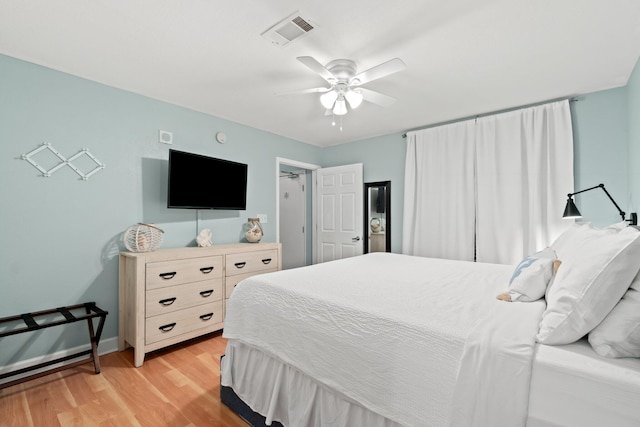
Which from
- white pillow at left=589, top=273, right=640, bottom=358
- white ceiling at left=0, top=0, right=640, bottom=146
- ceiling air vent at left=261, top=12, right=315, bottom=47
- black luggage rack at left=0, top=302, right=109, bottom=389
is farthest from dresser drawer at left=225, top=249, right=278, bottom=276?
white pillow at left=589, top=273, right=640, bottom=358

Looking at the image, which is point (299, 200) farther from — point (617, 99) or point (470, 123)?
point (617, 99)

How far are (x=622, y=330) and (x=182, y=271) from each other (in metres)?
2.87

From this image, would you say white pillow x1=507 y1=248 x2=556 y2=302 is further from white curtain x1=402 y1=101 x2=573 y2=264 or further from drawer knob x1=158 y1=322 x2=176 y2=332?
drawer knob x1=158 y1=322 x2=176 y2=332

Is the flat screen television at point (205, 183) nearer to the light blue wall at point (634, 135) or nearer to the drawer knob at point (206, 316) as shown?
the drawer knob at point (206, 316)

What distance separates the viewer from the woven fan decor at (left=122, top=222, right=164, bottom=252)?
2619mm

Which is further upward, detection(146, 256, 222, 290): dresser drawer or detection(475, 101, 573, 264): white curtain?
detection(475, 101, 573, 264): white curtain

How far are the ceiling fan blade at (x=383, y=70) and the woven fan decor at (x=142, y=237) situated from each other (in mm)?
2276

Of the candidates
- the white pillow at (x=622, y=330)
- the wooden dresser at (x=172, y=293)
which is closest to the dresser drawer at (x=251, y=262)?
the wooden dresser at (x=172, y=293)

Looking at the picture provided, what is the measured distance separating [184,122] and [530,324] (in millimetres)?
3484

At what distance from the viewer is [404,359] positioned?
111cm

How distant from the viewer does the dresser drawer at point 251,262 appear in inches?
121

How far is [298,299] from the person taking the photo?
5.18 feet

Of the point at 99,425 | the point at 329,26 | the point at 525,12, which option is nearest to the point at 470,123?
the point at 525,12

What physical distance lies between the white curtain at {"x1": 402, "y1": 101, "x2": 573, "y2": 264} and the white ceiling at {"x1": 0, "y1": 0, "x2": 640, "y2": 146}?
349mm
